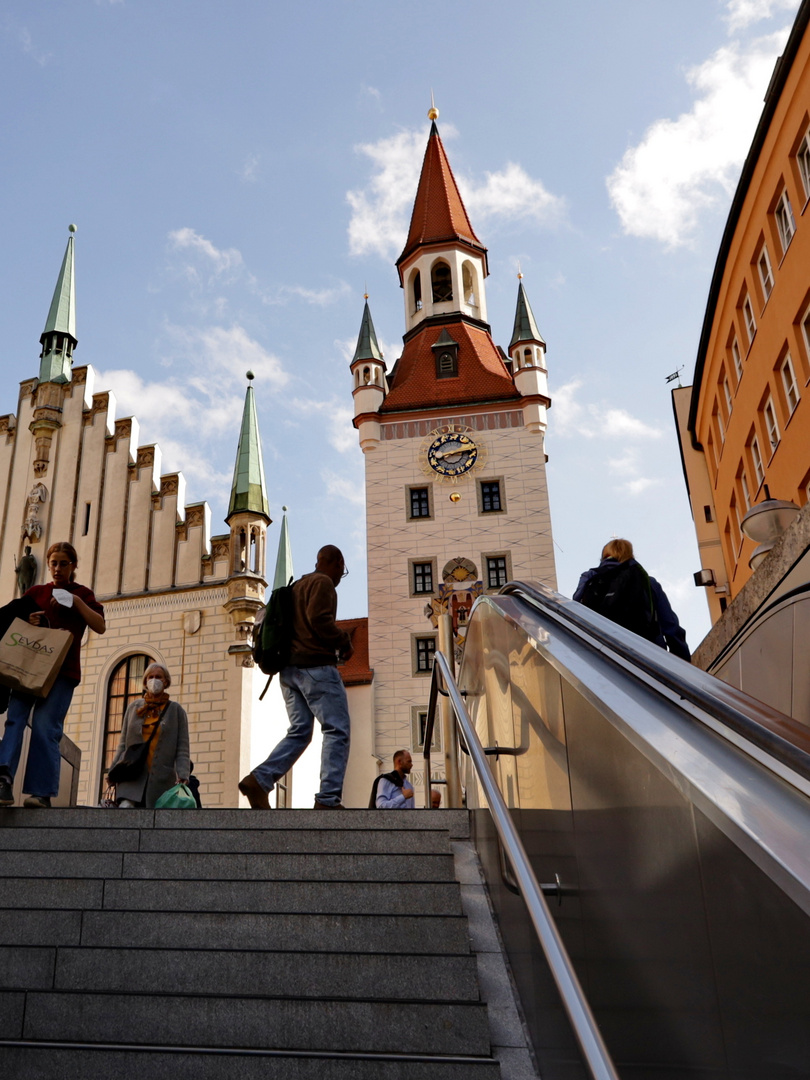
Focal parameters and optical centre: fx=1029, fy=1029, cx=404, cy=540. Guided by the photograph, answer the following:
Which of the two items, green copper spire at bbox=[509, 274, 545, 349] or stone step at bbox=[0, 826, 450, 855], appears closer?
stone step at bbox=[0, 826, 450, 855]

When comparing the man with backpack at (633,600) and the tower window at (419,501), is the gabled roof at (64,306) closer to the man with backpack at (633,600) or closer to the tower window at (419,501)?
the tower window at (419,501)

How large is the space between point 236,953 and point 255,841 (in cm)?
130

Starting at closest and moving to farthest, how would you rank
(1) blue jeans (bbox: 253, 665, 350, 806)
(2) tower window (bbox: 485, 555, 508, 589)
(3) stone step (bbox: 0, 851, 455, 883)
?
(3) stone step (bbox: 0, 851, 455, 883), (1) blue jeans (bbox: 253, 665, 350, 806), (2) tower window (bbox: 485, 555, 508, 589)

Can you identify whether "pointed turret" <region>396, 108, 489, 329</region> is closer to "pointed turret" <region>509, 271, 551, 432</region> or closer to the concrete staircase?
"pointed turret" <region>509, 271, 551, 432</region>

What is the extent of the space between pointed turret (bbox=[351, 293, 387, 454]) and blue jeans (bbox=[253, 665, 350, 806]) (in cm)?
2985

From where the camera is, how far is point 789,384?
18234 millimetres

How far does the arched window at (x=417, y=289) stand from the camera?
139ft

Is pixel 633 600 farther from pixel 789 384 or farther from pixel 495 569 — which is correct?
pixel 495 569

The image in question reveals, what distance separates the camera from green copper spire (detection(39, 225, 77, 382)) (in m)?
27.6

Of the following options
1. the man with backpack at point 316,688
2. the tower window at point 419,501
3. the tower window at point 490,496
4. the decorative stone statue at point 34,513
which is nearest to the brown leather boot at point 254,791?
the man with backpack at point 316,688


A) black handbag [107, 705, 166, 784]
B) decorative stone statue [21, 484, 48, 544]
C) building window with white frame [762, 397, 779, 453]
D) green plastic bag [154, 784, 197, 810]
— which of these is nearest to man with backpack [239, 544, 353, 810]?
green plastic bag [154, 784, 197, 810]

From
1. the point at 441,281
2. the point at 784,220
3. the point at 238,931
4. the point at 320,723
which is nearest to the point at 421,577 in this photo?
the point at 441,281

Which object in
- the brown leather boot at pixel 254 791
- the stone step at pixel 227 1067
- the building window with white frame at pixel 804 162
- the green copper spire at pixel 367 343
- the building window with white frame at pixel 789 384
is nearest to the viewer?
the stone step at pixel 227 1067

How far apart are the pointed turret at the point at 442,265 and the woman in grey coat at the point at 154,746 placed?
1379 inches
